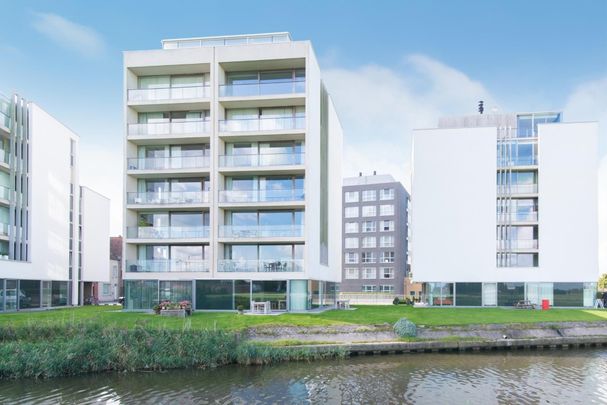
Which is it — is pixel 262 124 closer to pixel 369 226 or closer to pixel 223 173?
pixel 223 173

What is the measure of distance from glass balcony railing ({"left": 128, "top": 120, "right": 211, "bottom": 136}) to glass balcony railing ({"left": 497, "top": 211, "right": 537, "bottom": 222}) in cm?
2541

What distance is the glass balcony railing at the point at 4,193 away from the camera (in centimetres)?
3834

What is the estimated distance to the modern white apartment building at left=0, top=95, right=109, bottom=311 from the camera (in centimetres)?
3872

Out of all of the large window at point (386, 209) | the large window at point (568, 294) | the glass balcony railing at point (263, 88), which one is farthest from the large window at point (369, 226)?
the glass balcony railing at point (263, 88)

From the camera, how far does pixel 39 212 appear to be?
1667 inches

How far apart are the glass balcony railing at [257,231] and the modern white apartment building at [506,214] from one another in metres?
14.3

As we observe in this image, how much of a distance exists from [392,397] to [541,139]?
33.5m

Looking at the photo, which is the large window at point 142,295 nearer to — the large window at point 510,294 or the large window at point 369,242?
the large window at point 510,294

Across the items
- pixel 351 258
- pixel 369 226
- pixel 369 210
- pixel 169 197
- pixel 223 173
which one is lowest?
pixel 351 258

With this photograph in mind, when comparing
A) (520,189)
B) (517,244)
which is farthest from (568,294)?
(520,189)

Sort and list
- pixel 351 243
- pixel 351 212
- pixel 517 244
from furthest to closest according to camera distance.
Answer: pixel 351 212, pixel 351 243, pixel 517 244

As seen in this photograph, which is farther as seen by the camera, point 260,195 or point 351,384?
point 260,195

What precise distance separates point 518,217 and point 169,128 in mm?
29014

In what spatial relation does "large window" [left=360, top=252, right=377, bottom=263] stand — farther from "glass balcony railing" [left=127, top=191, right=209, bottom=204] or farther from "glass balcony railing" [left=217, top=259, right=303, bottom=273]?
"glass balcony railing" [left=127, top=191, right=209, bottom=204]
